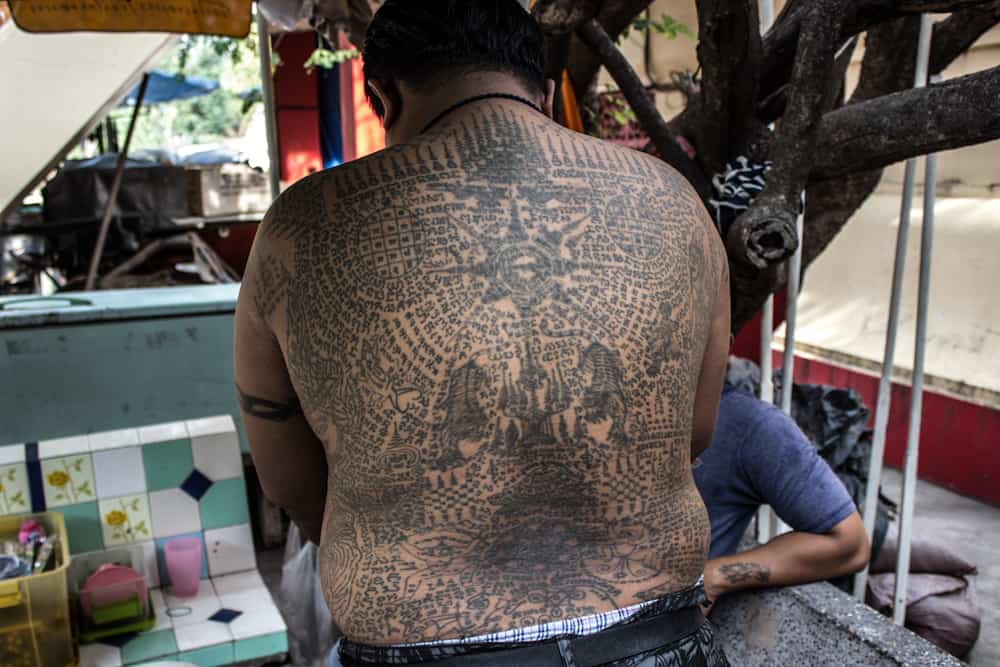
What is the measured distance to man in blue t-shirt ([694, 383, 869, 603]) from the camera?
2139mm

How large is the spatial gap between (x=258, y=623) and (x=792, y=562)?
161 centimetres

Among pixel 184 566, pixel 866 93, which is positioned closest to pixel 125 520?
pixel 184 566

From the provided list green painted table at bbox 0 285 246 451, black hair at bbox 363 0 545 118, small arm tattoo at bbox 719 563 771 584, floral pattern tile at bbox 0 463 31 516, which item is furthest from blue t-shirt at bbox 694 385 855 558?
green painted table at bbox 0 285 246 451

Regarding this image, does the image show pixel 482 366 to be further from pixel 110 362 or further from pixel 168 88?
pixel 168 88

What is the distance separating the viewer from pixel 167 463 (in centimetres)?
292

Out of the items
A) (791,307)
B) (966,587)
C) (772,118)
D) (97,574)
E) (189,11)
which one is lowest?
(966,587)

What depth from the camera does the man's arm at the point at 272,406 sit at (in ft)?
4.62

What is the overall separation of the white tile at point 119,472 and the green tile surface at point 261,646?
0.68 meters

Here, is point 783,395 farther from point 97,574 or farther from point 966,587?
point 97,574

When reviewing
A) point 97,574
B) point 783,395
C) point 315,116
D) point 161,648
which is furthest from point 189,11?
point 315,116

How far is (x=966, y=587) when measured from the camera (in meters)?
3.38

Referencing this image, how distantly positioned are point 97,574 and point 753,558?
6.30 feet

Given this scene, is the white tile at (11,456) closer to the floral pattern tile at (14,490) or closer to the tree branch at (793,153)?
the floral pattern tile at (14,490)

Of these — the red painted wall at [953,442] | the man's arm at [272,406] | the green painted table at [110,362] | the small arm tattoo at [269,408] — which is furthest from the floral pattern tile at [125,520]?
the red painted wall at [953,442]
